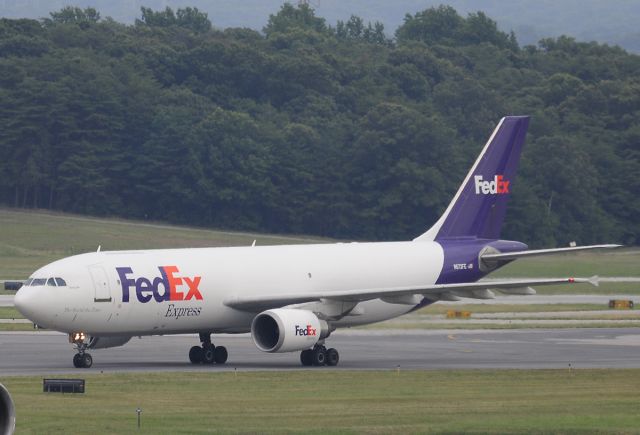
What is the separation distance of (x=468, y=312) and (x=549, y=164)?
74162 mm

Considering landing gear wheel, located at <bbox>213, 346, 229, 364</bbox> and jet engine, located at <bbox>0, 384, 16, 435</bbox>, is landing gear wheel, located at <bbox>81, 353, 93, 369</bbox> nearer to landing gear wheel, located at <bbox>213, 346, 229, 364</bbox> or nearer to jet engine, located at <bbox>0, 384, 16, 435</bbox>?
landing gear wheel, located at <bbox>213, 346, 229, 364</bbox>

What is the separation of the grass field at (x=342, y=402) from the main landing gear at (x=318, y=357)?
2768 mm

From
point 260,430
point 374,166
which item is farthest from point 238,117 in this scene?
point 260,430

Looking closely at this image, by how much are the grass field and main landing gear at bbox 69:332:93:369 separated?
3203 millimetres

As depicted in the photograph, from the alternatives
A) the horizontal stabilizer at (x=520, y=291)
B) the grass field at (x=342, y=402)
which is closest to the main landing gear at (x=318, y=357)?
the grass field at (x=342, y=402)

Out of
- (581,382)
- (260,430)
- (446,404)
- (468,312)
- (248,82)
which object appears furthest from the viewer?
(248,82)

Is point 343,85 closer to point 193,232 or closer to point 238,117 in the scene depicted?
point 238,117

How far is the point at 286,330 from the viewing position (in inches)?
1785

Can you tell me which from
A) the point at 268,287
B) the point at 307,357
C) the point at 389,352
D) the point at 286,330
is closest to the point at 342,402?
the point at 286,330

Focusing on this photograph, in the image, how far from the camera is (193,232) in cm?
13250

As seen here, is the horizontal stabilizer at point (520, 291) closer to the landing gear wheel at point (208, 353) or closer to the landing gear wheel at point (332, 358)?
the landing gear wheel at point (332, 358)

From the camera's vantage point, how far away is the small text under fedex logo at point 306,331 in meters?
45.7

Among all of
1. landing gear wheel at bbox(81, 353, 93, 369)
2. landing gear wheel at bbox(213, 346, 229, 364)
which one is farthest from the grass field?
landing gear wheel at bbox(213, 346, 229, 364)

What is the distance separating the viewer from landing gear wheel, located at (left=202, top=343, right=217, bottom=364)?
47.7m
